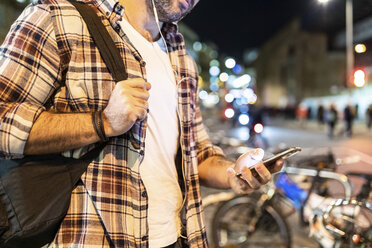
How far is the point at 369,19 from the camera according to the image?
2.80 meters

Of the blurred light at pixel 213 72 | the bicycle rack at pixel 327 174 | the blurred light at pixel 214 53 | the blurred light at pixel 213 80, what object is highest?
the blurred light at pixel 214 53

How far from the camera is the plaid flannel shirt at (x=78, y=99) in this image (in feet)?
3.22

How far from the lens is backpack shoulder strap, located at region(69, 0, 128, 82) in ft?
3.69

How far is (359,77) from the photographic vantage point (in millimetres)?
2779

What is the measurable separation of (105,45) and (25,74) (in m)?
0.27

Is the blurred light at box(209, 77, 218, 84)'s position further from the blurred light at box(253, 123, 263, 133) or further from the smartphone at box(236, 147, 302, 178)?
the smartphone at box(236, 147, 302, 178)

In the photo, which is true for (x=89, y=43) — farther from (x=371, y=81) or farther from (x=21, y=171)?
(x=371, y=81)

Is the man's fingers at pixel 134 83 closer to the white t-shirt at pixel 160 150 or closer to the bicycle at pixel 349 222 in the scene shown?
the white t-shirt at pixel 160 150

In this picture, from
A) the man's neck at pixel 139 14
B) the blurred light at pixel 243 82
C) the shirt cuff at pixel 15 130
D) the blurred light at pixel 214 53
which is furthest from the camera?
the blurred light at pixel 214 53

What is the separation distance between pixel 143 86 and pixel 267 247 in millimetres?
3582

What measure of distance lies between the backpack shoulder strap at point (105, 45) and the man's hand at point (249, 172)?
54 cm

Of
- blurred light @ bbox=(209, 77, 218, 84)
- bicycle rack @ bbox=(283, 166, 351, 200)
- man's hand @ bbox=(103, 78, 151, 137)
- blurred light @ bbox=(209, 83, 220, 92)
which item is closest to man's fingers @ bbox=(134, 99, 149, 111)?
man's hand @ bbox=(103, 78, 151, 137)

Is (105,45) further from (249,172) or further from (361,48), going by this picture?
(361,48)

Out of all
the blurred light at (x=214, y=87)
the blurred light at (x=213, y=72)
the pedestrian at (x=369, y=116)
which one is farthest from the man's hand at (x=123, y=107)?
the blurred light at (x=213, y=72)
